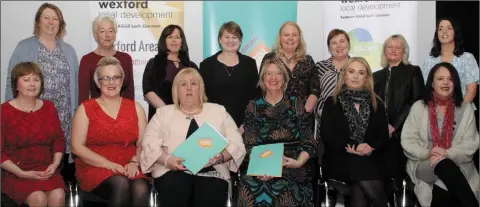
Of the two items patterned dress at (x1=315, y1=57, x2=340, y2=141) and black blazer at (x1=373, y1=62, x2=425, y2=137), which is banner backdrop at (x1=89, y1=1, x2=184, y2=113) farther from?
black blazer at (x1=373, y1=62, x2=425, y2=137)

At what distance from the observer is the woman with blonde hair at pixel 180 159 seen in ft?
13.2

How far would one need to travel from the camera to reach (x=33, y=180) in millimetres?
4113

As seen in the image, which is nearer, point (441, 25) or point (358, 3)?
point (441, 25)

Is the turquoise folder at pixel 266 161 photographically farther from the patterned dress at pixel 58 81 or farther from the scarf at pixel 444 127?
the patterned dress at pixel 58 81

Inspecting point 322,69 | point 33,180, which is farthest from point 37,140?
point 322,69

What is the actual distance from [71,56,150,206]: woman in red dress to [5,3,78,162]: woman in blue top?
75 centimetres

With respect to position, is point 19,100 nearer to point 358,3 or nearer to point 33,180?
point 33,180

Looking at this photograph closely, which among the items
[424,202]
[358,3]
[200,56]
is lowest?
[424,202]

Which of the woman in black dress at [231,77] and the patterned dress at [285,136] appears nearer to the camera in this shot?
the patterned dress at [285,136]

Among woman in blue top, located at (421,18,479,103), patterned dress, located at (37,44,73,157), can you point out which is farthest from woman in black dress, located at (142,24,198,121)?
woman in blue top, located at (421,18,479,103)

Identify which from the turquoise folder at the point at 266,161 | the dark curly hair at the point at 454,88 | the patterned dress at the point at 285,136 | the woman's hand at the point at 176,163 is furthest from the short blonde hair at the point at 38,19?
the dark curly hair at the point at 454,88

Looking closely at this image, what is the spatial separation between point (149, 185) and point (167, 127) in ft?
1.44

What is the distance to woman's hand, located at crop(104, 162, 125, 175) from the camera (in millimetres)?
4117

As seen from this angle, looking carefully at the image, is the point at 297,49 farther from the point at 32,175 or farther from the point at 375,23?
the point at 32,175
